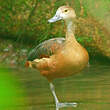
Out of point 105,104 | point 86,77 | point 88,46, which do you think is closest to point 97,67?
point 88,46

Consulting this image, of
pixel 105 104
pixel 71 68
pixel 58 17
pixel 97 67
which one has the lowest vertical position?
pixel 97 67

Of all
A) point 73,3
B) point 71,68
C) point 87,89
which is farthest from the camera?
point 73,3

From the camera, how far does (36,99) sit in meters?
6.34

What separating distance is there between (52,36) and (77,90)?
438 centimetres

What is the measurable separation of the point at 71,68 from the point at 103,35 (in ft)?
14.3

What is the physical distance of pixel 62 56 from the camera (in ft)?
19.8

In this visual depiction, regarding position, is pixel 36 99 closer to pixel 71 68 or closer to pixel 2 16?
pixel 71 68

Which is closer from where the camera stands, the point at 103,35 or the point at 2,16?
the point at 103,35

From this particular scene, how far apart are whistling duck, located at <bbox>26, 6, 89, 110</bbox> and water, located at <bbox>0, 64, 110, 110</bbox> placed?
0.24 meters

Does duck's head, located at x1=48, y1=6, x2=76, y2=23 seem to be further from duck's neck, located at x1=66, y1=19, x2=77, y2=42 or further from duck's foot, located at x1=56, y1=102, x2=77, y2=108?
duck's foot, located at x1=56, y1=102, x2=77, y2=108

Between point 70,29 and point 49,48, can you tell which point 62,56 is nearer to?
point 49,48

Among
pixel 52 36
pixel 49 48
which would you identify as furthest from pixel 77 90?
pixel 52 36

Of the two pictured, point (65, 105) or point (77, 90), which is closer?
point (65, 105)

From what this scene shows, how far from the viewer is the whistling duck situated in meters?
5.99
